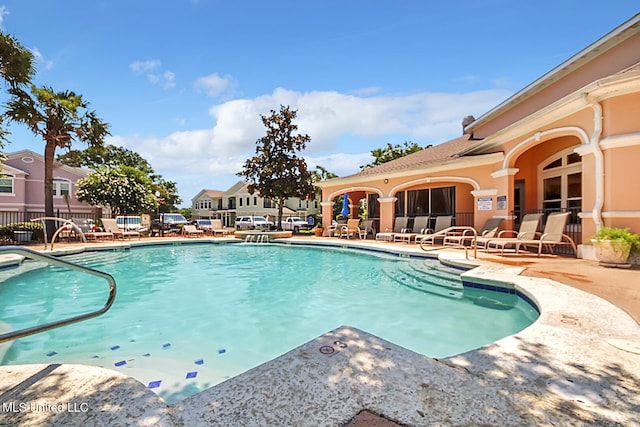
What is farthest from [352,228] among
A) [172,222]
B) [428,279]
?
[172,222]

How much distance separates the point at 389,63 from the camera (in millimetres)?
12156

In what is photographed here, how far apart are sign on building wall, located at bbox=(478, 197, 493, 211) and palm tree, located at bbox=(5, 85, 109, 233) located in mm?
18809

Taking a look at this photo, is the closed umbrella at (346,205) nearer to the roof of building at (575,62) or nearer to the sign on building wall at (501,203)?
the roof of building at (575,62)

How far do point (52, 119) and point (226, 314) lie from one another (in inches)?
640

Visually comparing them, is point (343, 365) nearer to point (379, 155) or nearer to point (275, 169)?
point (275, 169)

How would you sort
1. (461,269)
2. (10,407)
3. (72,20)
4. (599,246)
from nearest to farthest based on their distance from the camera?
(10,407), (599,246), (461,269), (72,20)

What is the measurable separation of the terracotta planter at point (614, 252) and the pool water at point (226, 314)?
3.05m

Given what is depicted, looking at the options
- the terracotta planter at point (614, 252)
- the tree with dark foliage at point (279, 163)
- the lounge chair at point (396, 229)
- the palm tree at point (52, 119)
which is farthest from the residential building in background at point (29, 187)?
the terracotta planter at point (614, 252)

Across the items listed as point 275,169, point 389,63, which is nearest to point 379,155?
point 275,169

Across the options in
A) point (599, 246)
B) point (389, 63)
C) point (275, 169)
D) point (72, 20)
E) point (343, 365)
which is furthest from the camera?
point (275, 169)

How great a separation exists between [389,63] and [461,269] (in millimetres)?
8850

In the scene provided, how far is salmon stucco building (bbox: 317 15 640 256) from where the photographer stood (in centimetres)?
688

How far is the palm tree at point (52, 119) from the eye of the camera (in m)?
13.8

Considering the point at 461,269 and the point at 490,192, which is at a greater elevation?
the point at 490,192
